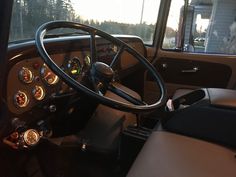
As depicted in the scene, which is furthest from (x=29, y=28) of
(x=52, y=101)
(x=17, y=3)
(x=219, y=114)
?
(x=219, y=114)

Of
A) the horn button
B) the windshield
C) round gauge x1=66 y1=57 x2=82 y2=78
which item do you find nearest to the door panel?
the windshield

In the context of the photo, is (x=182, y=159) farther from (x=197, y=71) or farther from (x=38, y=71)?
(x=197, y=71)

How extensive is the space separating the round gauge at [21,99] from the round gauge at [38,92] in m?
0.04

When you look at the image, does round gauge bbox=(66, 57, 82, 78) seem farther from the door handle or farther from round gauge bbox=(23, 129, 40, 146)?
the door handle

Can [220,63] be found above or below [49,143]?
above

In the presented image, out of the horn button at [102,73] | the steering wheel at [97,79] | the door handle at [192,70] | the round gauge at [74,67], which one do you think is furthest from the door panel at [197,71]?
the horn button at [102,73]

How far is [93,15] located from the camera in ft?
6.06

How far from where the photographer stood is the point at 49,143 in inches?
58.2

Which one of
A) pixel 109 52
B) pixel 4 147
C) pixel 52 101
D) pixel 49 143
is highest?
pixel 109 52

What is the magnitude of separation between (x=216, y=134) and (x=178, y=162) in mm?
296

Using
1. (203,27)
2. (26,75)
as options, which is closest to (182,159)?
(26,75)

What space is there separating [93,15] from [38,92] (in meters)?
0.90

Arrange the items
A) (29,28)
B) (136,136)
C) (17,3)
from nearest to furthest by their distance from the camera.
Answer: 1. (17,3)
2. (29,28)
3. (136,136)

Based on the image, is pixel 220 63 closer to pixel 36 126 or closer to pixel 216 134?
pixel 216 134
